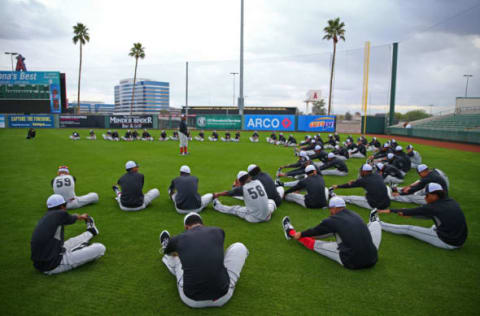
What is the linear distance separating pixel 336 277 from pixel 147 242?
3419mm

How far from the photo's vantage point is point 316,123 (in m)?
39.1

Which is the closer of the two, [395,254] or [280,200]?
[395,254]

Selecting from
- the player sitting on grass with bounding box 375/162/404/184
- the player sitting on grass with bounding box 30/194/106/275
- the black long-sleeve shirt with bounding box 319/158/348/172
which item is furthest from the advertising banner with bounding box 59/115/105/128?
the player sitting on grass with bounding box 30/194/106/275

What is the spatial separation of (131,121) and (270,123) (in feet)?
66.5

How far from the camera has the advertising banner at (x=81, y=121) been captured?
134 feet

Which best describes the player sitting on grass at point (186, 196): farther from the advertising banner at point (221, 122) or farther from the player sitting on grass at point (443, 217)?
the advertising banner at point (221, 122)

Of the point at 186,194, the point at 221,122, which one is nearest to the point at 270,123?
the point at 221,122

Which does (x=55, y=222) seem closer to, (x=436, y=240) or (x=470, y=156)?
(x=436, y=240)

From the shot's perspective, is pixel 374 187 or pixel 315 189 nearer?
pixel 374 187

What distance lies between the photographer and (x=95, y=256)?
4.53 metres

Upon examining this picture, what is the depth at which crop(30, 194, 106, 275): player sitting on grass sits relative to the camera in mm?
4051

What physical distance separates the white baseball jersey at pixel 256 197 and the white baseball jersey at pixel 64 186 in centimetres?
447

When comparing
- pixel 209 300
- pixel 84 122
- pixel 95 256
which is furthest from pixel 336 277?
pixel 84 122

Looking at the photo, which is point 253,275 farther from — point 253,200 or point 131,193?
point 131,193
